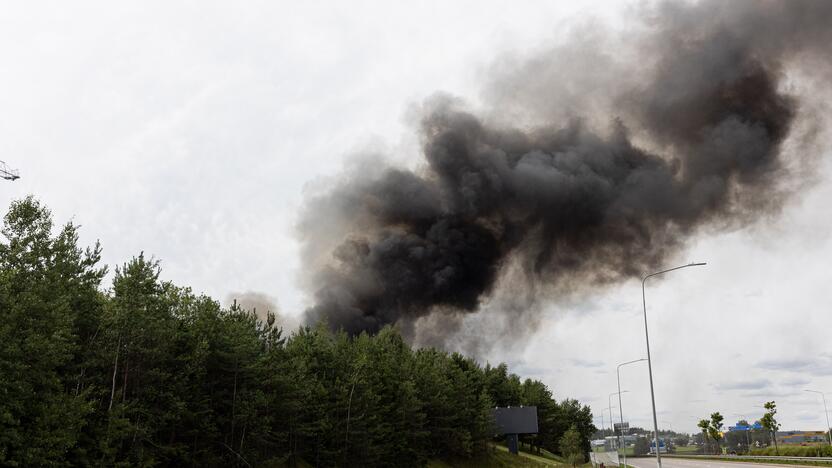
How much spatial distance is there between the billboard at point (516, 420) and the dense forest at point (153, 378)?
45.0m

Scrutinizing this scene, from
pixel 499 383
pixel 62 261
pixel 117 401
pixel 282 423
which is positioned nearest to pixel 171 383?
pixel 117 401

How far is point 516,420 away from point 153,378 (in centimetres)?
7484

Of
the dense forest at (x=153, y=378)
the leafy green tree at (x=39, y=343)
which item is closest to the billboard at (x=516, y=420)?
the dense forest at (x=153, y=378)

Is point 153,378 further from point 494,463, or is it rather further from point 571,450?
point 571,450

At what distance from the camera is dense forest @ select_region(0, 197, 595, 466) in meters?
24.9

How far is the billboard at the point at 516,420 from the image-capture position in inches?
3782

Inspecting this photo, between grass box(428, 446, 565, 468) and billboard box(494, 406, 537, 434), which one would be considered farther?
billboard box(494, 406, 537, 434)

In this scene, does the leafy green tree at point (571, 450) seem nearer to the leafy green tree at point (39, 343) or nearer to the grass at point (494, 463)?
the grass at point (494, 463)

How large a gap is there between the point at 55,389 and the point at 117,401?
12.3 feet

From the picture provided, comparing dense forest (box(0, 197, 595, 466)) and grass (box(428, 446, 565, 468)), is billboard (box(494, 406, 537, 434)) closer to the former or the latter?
grass (box(428, 446, 565, 468))

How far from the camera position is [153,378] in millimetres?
31156

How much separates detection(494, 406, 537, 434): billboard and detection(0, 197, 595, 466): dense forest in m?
45.0

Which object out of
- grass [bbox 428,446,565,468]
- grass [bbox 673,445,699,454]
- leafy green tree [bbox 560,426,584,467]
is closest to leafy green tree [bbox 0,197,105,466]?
grass [bbox 428,446,565,468]

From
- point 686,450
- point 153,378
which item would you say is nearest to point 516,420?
point 153,378
